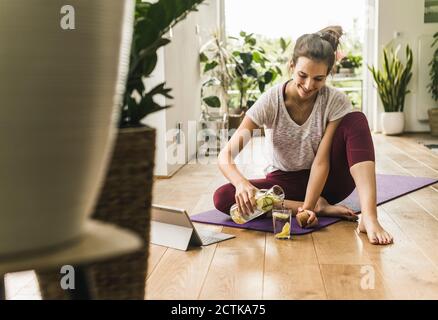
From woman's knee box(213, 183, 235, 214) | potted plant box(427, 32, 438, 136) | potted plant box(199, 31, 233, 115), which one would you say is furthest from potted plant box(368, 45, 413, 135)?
woman's knee box(213, 183, 235, 214)

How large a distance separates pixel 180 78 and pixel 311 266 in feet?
8.91

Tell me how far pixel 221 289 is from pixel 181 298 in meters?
0.12

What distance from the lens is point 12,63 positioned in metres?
0.47

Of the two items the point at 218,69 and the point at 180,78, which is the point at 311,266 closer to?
the point at 180,78

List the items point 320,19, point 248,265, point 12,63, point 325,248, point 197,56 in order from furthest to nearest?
point 320,19 → point 197,56 → point 325,248 → point 248,265 → point 12,63

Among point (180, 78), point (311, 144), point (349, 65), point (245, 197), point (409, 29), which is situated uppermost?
point (409, 29)

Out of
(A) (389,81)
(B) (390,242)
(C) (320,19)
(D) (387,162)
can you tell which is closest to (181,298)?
(B) (390,242)

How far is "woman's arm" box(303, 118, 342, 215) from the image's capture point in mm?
2287

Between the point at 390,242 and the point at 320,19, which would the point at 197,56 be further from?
the point at 390,242

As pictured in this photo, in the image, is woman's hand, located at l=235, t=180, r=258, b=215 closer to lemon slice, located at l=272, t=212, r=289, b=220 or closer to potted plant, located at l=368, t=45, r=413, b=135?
lemon slice, located at l=272, t=212, r=289, b=220

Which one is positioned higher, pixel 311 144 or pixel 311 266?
pixel 311 144

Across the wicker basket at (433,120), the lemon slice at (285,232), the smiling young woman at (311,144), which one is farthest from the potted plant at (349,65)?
the lemon slice at (285,232)

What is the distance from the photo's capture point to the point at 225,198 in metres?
2.44

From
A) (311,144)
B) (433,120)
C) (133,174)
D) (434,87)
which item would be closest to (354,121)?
(311,144)
